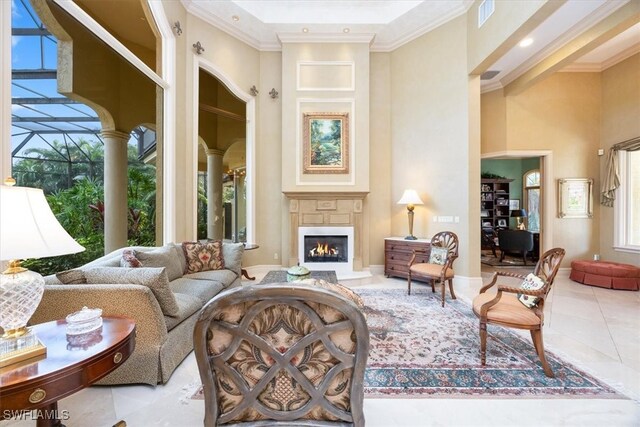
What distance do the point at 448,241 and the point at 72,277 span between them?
465 cm

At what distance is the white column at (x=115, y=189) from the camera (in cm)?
305

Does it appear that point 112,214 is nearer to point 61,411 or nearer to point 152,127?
point 152,127

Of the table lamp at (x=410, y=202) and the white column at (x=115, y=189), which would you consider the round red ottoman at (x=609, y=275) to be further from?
the white column at (x=115, y=189)

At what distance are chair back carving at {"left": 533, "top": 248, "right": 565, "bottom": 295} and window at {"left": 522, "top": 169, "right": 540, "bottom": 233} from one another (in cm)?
733

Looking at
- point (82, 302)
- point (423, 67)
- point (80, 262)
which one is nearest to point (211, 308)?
point (82, 302)

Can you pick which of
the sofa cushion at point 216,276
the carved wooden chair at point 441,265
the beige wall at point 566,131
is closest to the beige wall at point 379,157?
the carved wooden chair at point 441,265

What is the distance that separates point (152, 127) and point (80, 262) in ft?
6.83

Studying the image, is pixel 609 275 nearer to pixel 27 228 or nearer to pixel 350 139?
pixel 350 139

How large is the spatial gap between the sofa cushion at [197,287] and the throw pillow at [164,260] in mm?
114

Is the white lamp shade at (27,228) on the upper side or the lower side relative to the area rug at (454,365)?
upper

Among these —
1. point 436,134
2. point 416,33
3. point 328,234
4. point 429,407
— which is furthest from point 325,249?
point 416,33

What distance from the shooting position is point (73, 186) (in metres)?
2.65

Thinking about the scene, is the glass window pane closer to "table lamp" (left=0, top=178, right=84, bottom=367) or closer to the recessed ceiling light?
the recessed ceiling light

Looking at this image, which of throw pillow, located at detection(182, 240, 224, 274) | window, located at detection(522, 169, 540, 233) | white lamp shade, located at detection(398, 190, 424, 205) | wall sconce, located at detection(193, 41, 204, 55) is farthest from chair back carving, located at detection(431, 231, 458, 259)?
window, located at detection(522, 169, 540, 233)
